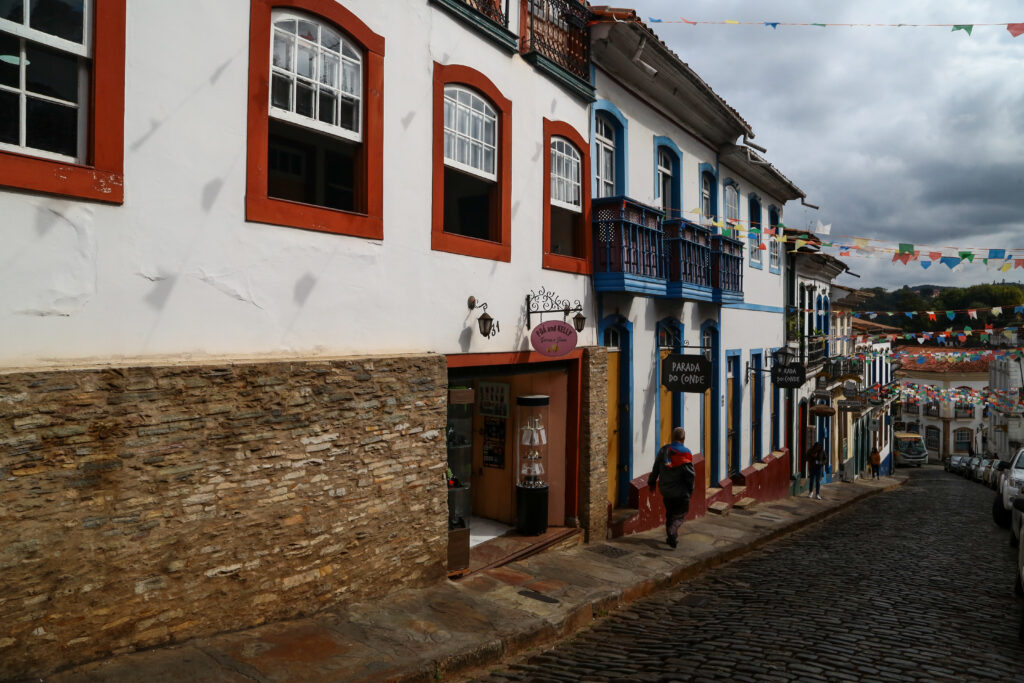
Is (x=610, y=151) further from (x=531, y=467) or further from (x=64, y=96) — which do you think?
(x=64, y=96)

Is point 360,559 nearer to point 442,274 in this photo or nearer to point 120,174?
point 442,274

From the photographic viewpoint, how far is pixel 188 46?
538 cm

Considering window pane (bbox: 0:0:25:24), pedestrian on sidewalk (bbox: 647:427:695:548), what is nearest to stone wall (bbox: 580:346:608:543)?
pedestrian on sidewalk (bbox: 647:427:695:548)

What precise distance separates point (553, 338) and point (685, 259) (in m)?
4.53

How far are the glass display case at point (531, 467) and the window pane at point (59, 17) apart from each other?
6.40 m

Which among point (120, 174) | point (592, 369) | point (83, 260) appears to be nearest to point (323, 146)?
point (120, 174)

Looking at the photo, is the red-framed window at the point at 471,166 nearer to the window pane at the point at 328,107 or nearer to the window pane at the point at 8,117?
the window pane at the point at 328,107

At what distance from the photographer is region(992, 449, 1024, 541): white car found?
44.3ft

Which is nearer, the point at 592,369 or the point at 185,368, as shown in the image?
the point at 185,368

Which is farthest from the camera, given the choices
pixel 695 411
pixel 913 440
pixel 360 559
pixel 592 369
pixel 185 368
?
pixel 913 440

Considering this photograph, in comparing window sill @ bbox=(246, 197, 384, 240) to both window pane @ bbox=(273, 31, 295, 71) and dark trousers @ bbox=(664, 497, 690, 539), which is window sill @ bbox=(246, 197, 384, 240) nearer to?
window pane @ bbox=(273, 31, 295, 71)

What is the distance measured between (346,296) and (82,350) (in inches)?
92.8

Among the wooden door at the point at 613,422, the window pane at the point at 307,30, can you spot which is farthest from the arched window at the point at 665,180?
the window pane at the point at 307,30

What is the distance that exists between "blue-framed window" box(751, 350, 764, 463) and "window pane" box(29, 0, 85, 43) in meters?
16.2
